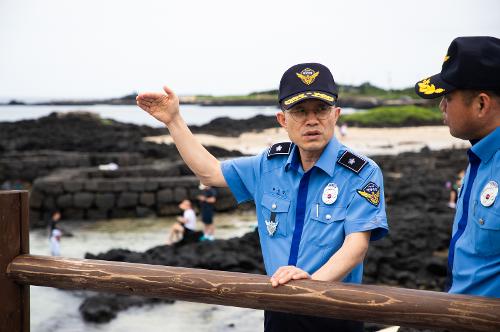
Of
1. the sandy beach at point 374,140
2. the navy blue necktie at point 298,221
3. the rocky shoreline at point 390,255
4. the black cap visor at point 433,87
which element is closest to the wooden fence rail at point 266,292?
the navy blue necktie at point 298,221

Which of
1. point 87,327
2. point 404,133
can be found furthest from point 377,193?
point 404,133

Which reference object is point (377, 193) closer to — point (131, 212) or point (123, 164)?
point (131, 212)

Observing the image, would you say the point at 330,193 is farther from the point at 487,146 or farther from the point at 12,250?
the point at 12,250

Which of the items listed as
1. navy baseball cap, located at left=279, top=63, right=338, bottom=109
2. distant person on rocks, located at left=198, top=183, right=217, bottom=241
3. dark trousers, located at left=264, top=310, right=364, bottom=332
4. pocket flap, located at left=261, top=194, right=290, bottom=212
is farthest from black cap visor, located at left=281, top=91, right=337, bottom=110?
distant person on rocks, located at left=198, top=183, right=217, bottom=241

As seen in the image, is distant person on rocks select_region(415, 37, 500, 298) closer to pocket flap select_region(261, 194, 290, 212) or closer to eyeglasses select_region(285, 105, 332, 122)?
eyeglasses select_region(285, 105, 332, 122)

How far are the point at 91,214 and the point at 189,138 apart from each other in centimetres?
1353

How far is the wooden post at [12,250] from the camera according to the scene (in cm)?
279

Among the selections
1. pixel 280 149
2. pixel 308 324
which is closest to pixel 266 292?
pixel 308 324

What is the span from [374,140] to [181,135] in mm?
37623

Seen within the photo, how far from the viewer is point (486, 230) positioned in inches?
84.1

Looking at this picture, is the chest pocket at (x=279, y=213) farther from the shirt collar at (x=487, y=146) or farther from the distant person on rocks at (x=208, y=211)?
the distant person on rocks at (x=208, y=211)

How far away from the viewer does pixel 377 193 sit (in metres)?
2.49

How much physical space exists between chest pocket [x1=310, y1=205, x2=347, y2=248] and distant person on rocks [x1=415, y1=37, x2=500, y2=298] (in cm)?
43

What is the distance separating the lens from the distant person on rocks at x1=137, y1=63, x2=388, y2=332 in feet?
8.00
